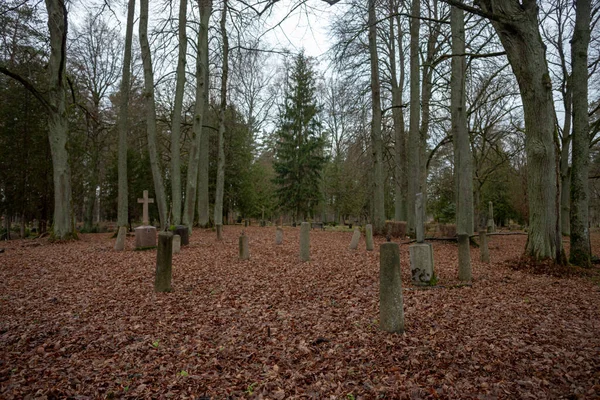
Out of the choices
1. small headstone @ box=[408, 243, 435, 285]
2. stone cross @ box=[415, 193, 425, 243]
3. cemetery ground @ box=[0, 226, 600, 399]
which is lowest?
cemetery ground @ box=[0, 226, 600, 399]

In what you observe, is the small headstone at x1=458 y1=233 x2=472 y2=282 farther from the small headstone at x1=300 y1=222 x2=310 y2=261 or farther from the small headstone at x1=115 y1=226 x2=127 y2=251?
the small headstone at x1=115 y1=226 x2=127 y2=251

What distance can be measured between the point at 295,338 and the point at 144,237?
7814mm

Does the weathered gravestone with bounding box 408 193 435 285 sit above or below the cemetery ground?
above

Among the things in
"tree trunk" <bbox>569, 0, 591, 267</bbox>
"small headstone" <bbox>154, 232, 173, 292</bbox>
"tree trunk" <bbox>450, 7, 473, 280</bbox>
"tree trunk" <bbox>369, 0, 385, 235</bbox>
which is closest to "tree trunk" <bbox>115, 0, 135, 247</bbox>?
"small headstone" <bbox>154, 232, 173, 292</bbox>

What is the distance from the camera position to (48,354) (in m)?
3.14

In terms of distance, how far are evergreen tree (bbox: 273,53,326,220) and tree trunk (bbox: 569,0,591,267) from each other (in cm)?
1852

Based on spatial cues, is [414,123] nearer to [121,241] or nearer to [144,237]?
[144,237]

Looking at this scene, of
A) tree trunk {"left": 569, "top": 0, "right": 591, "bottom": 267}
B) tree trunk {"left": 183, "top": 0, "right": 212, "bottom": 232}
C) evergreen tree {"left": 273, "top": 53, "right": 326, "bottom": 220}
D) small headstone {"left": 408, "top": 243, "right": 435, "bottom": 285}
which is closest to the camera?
small headstone {"left": 408, "top": 243, "right": 435, "bottom": 285}

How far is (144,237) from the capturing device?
984cm

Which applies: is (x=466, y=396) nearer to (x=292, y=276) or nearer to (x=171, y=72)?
(x=292, y=276)

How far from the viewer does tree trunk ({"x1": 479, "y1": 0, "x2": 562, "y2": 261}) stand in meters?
6.00

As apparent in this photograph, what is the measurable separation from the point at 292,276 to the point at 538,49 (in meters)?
6.14

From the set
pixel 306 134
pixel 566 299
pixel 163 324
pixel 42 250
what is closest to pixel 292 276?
pixel 163 324

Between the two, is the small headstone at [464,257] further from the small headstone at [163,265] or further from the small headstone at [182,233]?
the small headstone at [182,233]
